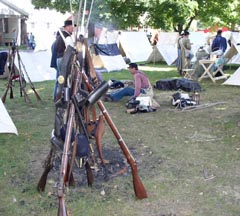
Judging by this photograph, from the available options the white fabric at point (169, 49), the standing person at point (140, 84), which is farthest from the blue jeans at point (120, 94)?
the white fabric at point (169, 49)

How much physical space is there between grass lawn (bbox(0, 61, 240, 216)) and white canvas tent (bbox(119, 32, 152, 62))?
10767mm

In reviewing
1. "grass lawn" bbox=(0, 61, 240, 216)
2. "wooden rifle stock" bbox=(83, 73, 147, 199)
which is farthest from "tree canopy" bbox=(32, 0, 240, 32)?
"wooden rifle stock" bbox=(83, 73, 147, 199)

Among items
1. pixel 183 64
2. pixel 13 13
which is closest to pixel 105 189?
pixel 183 64

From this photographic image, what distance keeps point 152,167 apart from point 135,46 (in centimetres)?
1469

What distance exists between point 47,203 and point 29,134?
255 centimetres

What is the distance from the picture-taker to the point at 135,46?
1888 centimetres

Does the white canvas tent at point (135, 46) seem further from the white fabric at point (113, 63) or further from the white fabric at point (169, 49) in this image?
the white fabric at point (113, 63)

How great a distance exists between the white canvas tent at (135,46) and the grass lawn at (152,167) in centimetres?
1077

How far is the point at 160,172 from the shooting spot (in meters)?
4.48

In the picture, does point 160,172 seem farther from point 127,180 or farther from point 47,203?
point 47,203

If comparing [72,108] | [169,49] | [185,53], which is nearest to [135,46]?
[169,49]

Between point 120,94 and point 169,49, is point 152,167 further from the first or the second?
point 169,49

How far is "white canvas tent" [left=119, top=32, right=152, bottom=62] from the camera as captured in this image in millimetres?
18344

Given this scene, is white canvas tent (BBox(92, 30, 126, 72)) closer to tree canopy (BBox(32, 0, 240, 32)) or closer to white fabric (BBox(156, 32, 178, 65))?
tree canopy (BBox(32, 0, 240, 32))
